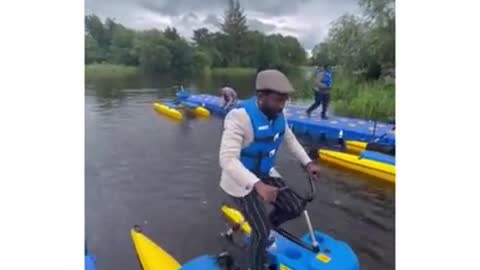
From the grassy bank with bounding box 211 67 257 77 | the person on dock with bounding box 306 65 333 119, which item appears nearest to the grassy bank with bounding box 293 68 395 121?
the person on dock with bounding box 306 65 333 119

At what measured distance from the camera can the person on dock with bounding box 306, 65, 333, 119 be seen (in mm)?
1364

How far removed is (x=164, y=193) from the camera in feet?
4.50

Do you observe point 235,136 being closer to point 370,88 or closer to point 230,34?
point 230,34

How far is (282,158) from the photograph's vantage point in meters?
1.29

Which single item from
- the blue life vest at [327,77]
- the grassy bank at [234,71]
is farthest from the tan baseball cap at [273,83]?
the blue life vest at [327,77]

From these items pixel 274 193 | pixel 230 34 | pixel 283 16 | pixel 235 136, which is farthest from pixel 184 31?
pixel 274 193

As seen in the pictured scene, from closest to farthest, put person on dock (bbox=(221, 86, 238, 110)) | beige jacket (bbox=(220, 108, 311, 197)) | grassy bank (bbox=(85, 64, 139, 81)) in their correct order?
1. beige jacket (bbox=(220, 108, 311, 197))
2. grassy bank (bbox=(85, 64, 139, 81))
3. person on dock (bbox=(221, 86, 238, 110))

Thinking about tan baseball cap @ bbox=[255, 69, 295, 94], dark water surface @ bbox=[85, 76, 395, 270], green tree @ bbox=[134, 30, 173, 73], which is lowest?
dark water surface @ bbox=[85, 76, 395, 270]

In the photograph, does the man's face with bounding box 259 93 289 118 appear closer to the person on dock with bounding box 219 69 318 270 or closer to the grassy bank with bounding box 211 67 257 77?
the person on dock with bounding box 219 69 318 270

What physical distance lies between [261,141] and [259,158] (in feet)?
0.14

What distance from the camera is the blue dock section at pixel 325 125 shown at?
1380 millimetres

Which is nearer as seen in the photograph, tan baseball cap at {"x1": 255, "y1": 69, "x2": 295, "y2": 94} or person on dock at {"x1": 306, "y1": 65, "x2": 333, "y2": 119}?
tan baseball cap at {"x1": 255, "y1": 69, "x2": 295, "y2": 94}
